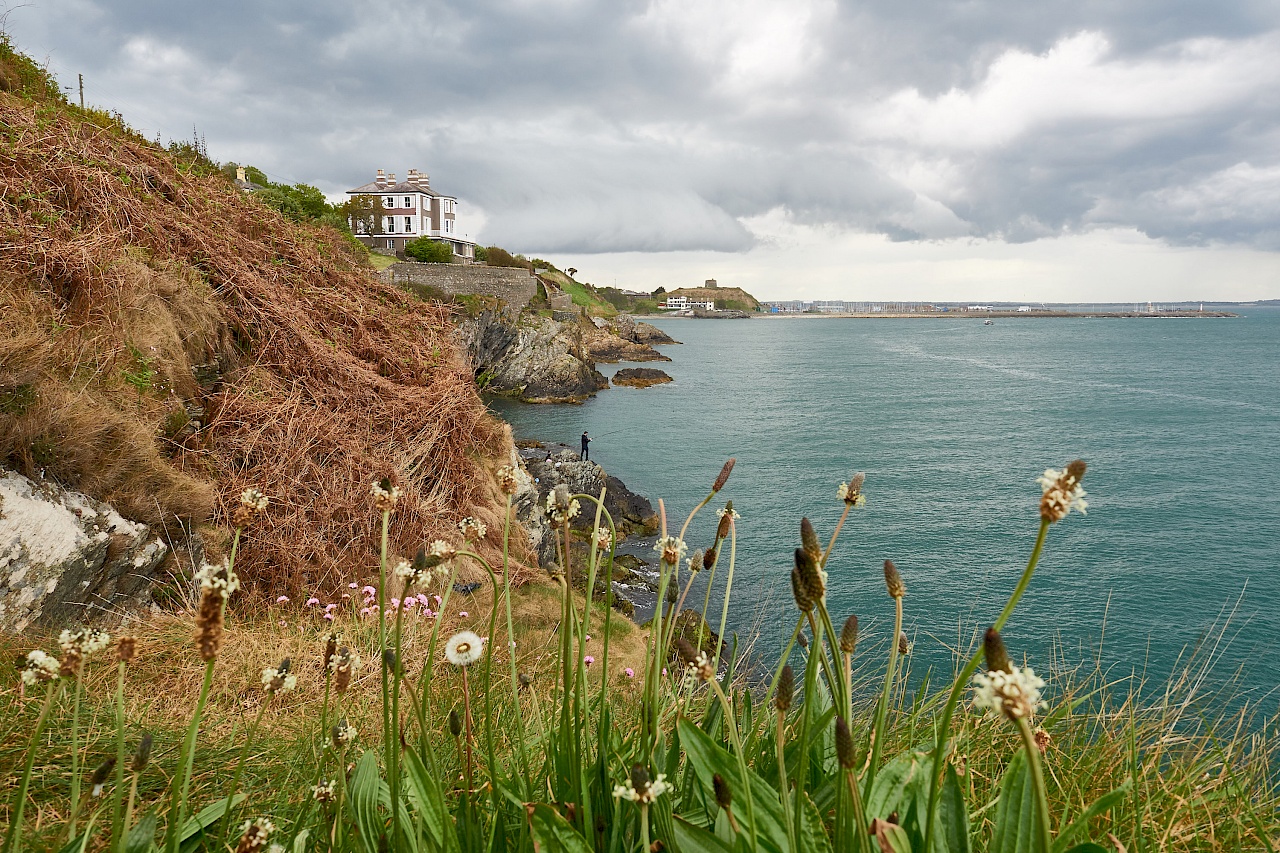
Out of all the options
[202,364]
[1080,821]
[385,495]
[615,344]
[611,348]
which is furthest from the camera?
[615,344]

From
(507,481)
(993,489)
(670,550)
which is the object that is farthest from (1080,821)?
(993,489)

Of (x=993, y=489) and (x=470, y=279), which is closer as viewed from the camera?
(x=993, y=489)

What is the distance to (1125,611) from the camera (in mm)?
18391

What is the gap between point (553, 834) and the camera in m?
1.51

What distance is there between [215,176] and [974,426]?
4060 cm

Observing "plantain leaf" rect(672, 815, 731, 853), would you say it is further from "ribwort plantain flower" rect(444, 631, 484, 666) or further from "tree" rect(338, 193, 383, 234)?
"tree" rect(338, 193, 383, 234)

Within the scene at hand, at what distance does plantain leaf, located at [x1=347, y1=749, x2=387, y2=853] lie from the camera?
5.54ft

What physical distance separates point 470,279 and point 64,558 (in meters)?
38.6

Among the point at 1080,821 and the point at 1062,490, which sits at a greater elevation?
the point at 1062,490

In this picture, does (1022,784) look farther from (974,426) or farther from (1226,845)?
(974,426)


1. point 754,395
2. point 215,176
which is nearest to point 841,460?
point 754,395

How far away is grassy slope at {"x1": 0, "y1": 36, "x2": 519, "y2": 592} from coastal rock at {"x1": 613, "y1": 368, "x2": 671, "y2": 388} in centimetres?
5113

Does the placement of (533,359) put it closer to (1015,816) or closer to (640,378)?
(640,378)

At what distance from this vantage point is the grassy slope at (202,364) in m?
5.05
